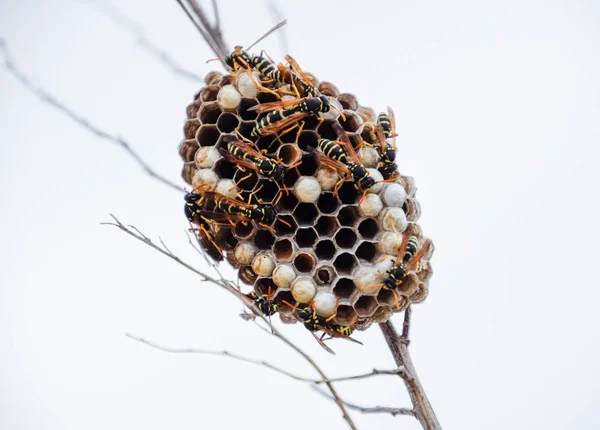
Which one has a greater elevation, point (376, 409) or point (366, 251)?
point (366, 251)

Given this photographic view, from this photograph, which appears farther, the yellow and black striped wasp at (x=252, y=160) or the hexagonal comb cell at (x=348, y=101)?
the hexagonal comb cell at (x=348, y=101)

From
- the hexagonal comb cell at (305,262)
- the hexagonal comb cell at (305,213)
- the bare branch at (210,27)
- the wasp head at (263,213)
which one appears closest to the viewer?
the wasp head at (263,213)

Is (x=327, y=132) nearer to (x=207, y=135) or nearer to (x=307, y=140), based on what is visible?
(x=307, y=140)

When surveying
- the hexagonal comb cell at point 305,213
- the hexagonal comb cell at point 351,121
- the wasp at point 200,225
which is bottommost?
the wasp at point 200,225

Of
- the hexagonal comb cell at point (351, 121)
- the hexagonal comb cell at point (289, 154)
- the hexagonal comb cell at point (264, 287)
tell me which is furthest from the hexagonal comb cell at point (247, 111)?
the hexagonal comb cell at point (264, 287)

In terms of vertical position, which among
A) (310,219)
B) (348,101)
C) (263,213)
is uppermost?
(348,101)

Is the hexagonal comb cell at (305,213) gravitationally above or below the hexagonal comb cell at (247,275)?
above

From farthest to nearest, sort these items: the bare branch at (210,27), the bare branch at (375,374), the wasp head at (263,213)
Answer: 1. the bare branch at (210,27)
2. the wasp head at (263,213)
3. the bare branch at (375,374)

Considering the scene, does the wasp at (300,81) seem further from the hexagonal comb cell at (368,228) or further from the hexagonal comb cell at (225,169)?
the hexagonal comb cell at (368,228)

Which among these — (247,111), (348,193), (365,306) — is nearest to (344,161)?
(348,193)
